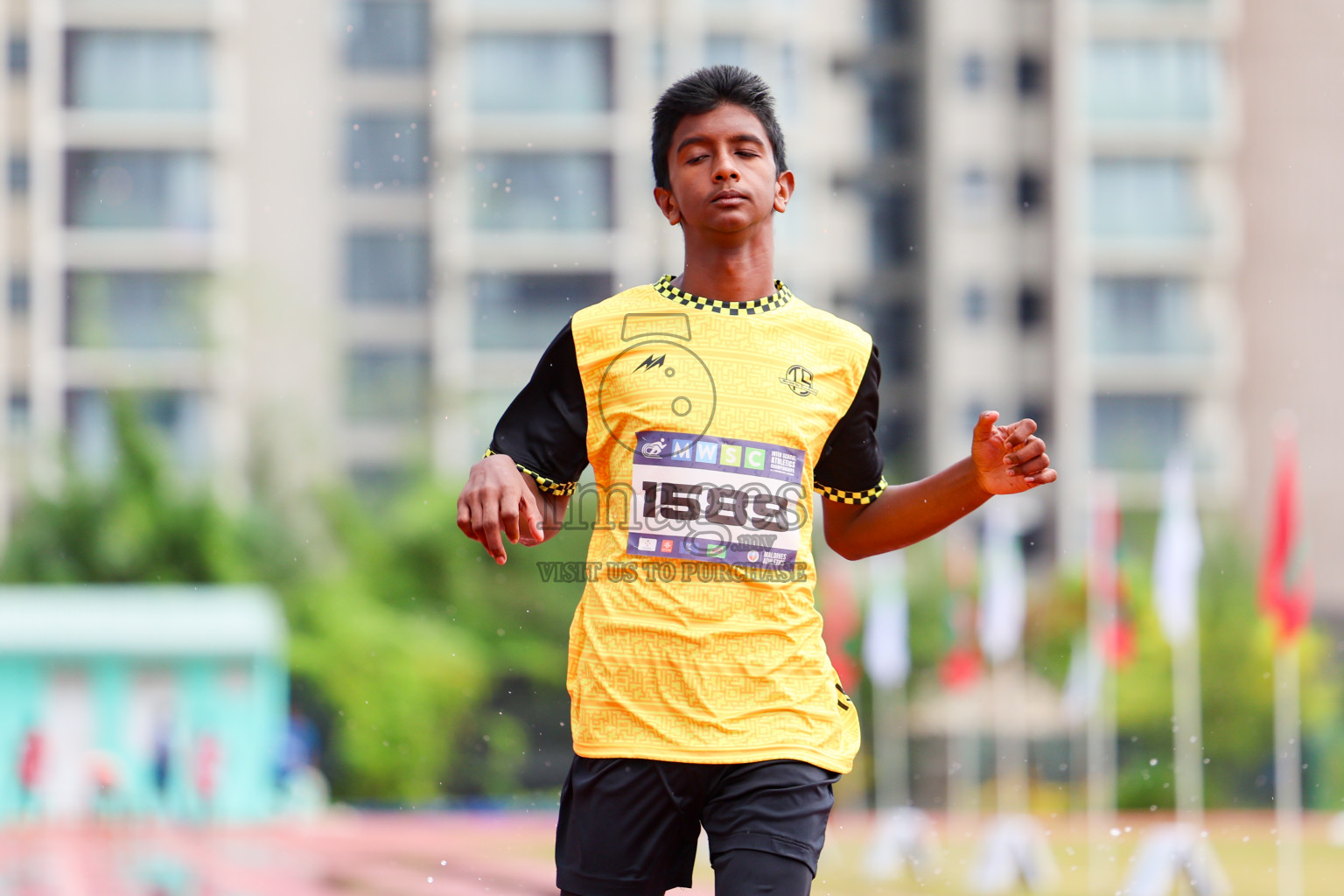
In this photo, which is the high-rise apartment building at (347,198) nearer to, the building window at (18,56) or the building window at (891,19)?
the building window at (18,56)

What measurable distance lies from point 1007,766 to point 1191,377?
9.05 metres

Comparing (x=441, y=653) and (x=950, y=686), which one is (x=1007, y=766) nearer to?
(x=950, y=686)

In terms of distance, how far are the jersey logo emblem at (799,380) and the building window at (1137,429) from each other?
2824 centimetres

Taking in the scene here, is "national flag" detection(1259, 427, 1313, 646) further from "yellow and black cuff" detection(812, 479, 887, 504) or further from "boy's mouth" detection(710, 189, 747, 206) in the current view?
"boy's mouth" detection(710, 189, 747, 206)

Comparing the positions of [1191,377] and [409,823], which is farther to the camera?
[1191,377]

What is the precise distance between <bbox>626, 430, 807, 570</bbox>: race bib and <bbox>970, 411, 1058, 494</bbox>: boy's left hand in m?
0.26

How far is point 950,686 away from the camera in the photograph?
17.6 m

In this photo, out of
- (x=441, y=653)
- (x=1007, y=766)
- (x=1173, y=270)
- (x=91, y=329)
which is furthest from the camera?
(x=1173, y=270)

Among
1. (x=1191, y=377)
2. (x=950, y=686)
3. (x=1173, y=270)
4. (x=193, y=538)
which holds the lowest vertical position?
(x=950, y=686)

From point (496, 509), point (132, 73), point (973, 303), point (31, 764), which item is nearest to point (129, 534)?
point (31, 764)

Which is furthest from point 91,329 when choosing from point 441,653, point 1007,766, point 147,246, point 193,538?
point 1007,766

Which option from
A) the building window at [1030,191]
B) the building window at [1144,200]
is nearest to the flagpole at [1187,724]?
the building window at [1144,200]

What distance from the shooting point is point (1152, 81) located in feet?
97.9

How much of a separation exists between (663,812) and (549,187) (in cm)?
2767
